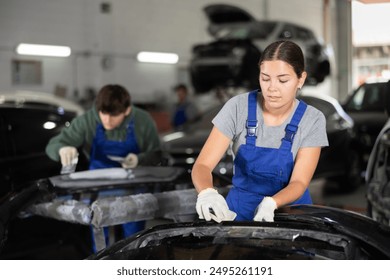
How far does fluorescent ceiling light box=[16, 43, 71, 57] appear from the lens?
7565 millimetres

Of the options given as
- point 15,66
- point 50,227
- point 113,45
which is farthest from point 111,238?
point 113,45

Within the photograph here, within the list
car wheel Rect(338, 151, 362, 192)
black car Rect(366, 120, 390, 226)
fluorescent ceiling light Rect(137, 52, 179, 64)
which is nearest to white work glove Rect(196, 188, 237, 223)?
black car Rect(366, 120, 390, 226)

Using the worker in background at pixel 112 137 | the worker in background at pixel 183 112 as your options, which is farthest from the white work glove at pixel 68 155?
the worker in background at pixel 183 112

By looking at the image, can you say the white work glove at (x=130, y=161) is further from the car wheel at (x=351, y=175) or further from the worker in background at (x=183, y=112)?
the car wheel at (x=351, y=175)

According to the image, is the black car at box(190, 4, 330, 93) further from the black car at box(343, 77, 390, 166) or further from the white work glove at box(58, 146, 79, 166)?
the white work glove at box(58, 146, 79, 166)

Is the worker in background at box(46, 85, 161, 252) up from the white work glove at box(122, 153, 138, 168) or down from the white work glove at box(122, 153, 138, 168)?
up

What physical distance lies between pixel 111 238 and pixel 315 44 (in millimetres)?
5337

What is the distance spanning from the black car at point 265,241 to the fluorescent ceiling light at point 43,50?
20.6 ft

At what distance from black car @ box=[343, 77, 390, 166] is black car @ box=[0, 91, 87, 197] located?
108 inches

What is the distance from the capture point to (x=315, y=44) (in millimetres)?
7672

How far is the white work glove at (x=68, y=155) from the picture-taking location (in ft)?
9.39
